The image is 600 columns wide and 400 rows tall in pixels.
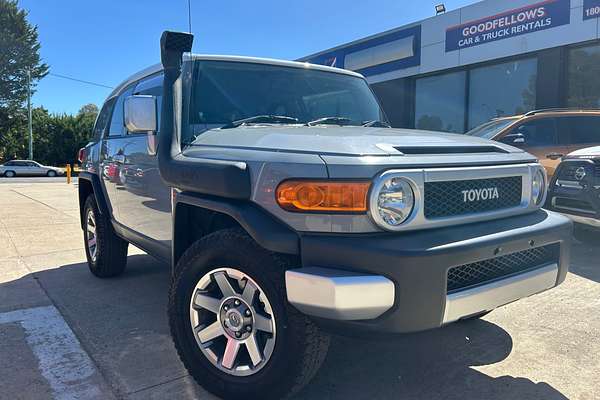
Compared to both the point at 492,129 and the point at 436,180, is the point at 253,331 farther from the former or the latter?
the point at 492,129

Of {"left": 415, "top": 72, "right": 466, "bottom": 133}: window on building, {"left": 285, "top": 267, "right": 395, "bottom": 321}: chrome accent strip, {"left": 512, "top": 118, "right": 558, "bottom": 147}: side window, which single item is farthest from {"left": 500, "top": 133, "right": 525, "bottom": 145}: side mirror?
{"left": 415, "top": 72, "right": 466, "bottom": 133}: window on building

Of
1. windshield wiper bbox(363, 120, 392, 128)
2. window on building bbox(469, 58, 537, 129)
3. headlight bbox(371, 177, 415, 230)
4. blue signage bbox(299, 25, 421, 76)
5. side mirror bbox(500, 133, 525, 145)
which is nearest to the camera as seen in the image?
headlight bbox(371, 177, 415, 230)

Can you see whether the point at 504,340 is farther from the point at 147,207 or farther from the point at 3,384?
the point at 3,384

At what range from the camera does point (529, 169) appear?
2.76 meters

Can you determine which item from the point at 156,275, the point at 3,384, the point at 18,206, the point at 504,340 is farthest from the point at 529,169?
the point at 18,206

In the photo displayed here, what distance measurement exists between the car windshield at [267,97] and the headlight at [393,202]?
1254 millimetres

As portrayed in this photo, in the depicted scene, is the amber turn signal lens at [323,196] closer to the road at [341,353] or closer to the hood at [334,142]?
the hood at [334,142]

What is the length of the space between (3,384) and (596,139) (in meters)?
7.46

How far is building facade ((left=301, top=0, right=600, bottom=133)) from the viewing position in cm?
1012

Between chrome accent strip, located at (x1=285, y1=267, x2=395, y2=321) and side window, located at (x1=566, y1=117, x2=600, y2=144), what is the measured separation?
6.39 m

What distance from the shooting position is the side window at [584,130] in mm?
7102

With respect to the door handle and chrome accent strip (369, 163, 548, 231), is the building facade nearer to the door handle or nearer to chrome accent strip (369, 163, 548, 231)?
the door handle

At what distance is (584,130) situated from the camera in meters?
7.16

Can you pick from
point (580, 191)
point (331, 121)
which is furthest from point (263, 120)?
point (580, 191)
